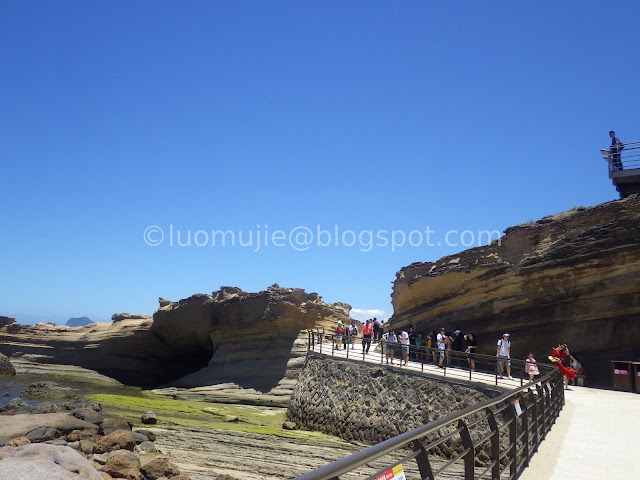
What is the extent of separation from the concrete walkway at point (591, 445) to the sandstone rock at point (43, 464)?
7131 mm

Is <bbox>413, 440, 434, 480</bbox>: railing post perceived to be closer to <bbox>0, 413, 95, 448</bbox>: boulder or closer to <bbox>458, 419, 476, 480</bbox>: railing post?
<bbox>458, 419, 476, 480</bbox>: railing post

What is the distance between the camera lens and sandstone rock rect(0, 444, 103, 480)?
817cm

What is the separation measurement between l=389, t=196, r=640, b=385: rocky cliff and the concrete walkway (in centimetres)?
481

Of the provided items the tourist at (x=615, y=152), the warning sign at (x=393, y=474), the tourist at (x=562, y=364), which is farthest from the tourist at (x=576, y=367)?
the warning sign at (x=393, y=474)

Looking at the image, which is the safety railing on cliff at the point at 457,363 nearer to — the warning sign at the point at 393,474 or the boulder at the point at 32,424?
the boulder at the point at 32,424

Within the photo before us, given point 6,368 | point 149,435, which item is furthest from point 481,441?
point 6,368

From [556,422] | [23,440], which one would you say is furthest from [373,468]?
[23,440]

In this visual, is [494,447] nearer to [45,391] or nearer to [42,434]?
[42,434]

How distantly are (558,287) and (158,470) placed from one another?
1544 cm

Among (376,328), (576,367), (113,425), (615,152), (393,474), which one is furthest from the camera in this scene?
(376,328)

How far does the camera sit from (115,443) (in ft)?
43.4

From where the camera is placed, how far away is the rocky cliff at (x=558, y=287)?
18.4 meters

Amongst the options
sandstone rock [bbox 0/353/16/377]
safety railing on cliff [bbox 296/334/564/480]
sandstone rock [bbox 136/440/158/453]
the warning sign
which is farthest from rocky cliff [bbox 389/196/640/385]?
sandstone rock [bbox 0/353/16/377]

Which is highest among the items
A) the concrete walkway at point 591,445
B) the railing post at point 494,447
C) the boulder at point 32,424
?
the railing post at point 494,447
